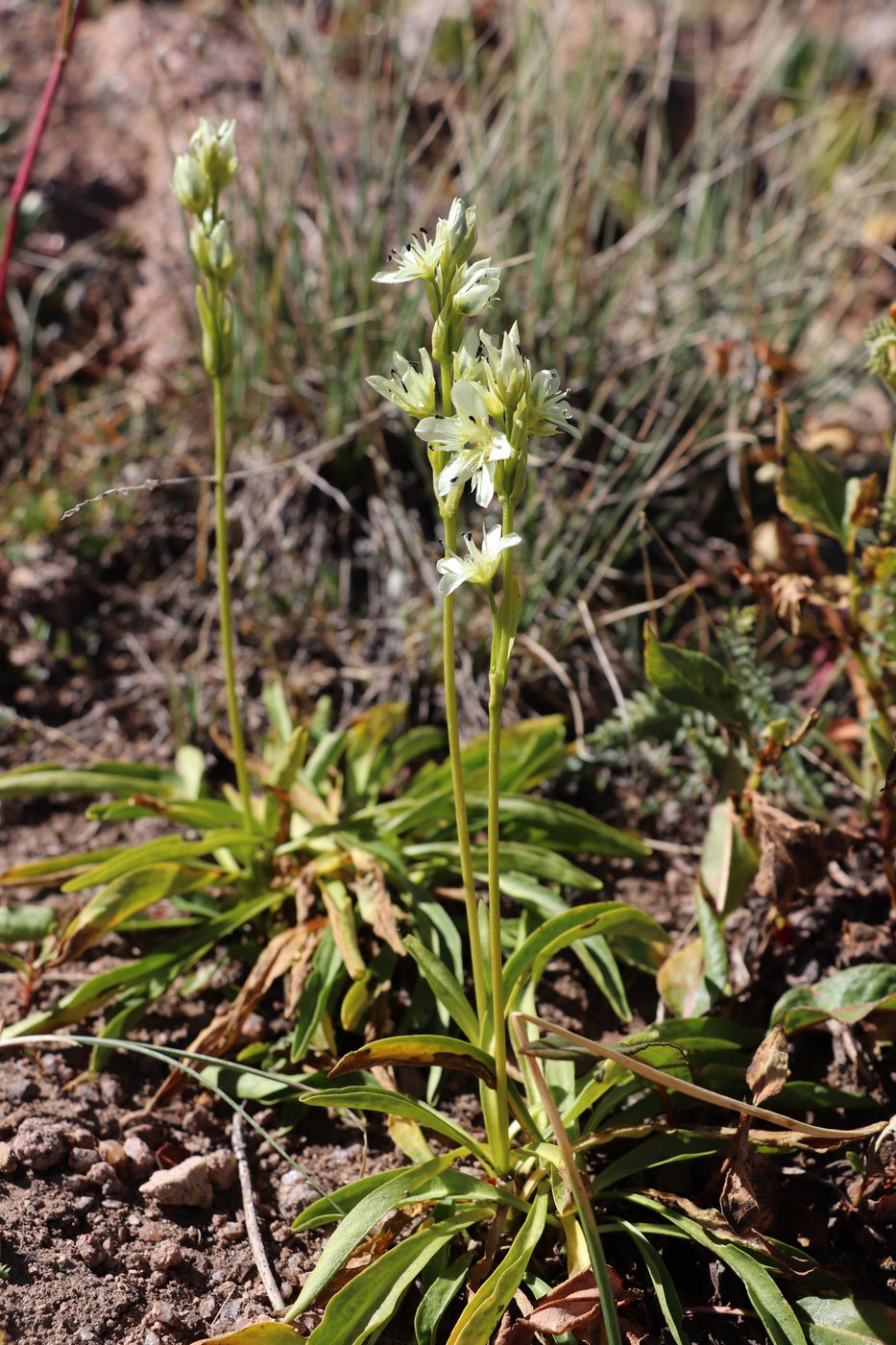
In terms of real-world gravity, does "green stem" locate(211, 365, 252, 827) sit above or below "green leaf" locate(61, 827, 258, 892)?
above

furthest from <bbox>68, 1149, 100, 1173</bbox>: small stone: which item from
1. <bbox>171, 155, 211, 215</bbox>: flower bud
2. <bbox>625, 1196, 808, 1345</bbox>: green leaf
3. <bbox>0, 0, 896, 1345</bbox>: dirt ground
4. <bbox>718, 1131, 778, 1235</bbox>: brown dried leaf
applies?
<bbox>171, 155, 211, 215</bbox>: flower bud

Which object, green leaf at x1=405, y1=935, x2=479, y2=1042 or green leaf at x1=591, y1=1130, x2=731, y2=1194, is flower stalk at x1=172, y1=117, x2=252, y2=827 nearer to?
green leaf at x1=405, y1=935, x2=479, y2=1042

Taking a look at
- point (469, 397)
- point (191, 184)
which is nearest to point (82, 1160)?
point (469, 397)

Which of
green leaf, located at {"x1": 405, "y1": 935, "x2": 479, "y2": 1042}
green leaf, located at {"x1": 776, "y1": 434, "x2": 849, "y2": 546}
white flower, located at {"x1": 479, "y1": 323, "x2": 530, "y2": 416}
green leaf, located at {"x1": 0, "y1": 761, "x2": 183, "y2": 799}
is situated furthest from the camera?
green leaf, located at {"x1": 0, "y1": 761, "x2": 183, "y2": 799}

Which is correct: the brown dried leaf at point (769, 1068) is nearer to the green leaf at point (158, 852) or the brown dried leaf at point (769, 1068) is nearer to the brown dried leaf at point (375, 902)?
the brown dried leaf at point (375, 902)

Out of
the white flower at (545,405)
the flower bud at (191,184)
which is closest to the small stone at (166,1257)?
the white flower at (545,405)
